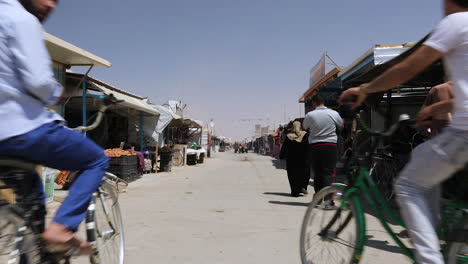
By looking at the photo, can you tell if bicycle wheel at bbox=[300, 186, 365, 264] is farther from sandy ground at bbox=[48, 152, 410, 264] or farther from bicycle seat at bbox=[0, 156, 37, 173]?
bicycle seat at bbox=[0, 156, 37, 173]

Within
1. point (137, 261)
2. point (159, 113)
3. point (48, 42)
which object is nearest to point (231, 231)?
point (137, 261)

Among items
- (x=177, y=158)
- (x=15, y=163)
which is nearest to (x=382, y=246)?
(x=15, y=163)

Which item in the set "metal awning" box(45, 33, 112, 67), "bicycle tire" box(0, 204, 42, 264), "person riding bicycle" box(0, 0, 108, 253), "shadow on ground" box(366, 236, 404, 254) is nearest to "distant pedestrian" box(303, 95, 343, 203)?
"shadow on ground" box(366, 236, 404, 254)

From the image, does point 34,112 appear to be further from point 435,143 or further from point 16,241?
point 435,143

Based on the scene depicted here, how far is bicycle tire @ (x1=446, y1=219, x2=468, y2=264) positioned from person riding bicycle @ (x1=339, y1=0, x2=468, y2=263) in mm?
84

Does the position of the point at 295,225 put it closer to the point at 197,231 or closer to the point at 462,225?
the point at 197,231

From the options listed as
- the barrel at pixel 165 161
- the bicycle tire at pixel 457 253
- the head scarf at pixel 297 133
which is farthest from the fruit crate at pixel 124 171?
the bicycle tire at pixel 457 253

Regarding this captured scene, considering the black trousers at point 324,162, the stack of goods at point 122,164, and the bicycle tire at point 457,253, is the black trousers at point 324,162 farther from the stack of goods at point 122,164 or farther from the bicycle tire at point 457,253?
the stack of goods at point 122,164

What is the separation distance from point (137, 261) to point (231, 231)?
1487 mm

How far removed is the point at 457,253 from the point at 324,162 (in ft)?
13.2

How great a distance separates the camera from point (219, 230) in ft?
15.2

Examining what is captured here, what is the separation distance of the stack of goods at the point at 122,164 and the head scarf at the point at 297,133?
4736mm

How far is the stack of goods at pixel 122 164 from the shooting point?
384 inches

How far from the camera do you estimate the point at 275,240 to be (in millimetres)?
4176
